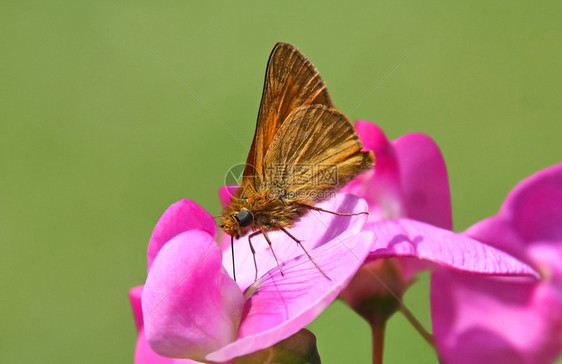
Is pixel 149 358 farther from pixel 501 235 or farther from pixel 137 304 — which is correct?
pixel 501 235

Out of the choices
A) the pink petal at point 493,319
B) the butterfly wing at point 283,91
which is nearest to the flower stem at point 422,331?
the pink petal at point 493,319

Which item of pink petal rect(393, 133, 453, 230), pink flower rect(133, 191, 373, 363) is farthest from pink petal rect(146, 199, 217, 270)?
pink petal rect(393, 133, 453, 230)

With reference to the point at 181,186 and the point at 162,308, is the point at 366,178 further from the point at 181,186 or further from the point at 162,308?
the point at 181,186

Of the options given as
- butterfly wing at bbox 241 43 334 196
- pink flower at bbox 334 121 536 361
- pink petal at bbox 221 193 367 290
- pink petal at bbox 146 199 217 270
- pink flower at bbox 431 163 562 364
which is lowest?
pink flower at bbox 431 163 562 364

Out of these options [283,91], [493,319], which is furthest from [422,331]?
[283,91]

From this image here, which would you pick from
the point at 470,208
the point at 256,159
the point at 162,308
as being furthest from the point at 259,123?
the point at 470,208

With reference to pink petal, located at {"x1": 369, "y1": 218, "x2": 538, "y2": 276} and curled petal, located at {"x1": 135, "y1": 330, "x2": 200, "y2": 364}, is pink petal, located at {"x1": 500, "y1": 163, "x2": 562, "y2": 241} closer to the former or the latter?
pink petal, located at {"x1": 369, "y1": 218, "x2": 538, "y2": 276}

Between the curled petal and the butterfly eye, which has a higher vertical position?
the butterfly eye
